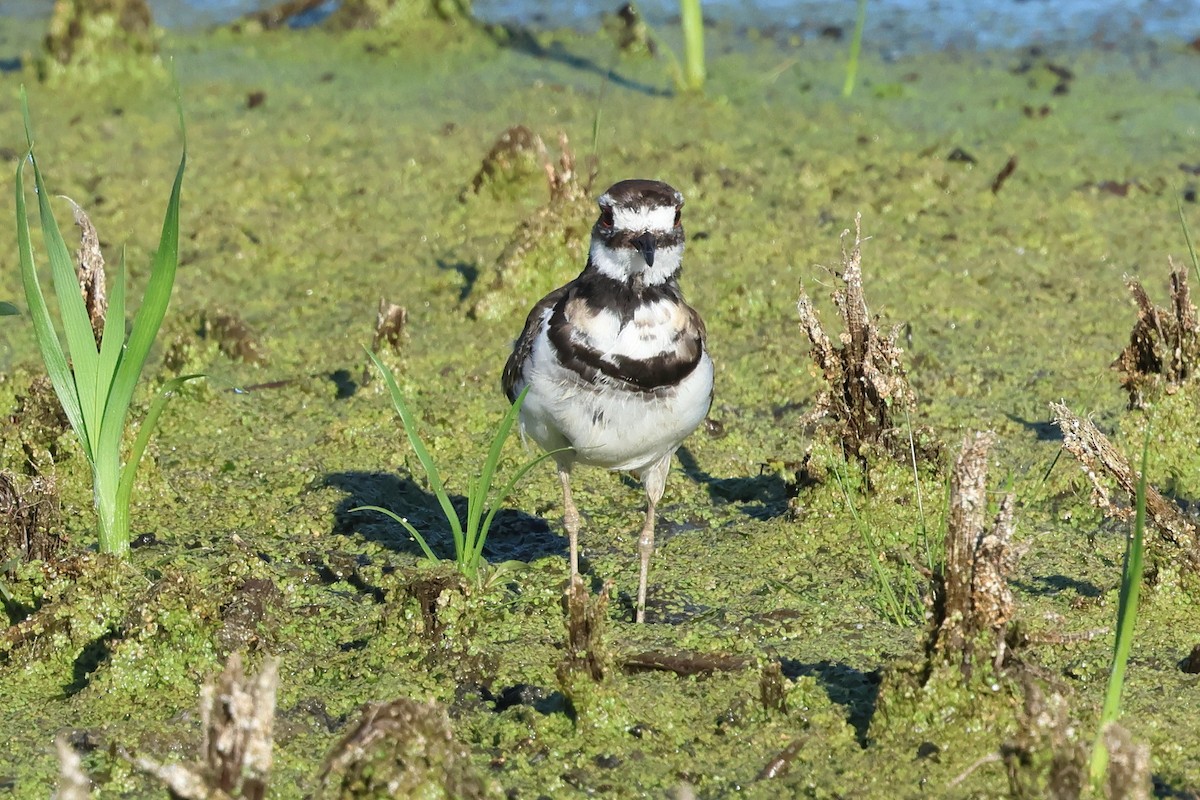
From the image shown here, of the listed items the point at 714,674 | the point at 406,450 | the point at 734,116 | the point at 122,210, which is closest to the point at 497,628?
the point at 714,674

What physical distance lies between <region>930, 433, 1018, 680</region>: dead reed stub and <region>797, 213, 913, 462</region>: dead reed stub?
115cm

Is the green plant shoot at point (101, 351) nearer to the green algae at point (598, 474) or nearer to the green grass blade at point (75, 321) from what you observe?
the green grass blade at point (75, 321)

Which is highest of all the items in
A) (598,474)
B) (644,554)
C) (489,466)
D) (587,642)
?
(489,466)

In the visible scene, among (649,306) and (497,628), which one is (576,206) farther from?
(497,628)

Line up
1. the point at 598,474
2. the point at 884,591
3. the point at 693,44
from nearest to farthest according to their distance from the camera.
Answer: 1. the point at 884,591
2. the point at 598,474
3. the point at 693,44

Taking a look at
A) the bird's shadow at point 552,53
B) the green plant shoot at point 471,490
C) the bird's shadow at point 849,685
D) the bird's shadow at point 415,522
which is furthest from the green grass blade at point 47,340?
the bird's shadow at point 552,53

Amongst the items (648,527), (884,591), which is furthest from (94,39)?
(884,591)

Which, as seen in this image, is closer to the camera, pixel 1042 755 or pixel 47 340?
pixel 1042 755

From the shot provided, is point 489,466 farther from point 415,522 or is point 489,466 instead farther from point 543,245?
point 543,245

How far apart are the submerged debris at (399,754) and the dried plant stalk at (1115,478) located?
2.06m

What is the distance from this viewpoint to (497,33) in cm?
1102

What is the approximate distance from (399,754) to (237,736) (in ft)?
1.37

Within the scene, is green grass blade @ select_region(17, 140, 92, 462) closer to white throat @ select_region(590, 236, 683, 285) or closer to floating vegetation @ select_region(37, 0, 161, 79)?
white throat @ select_region(590, 236, 683, 285)

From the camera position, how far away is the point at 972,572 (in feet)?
11.5
